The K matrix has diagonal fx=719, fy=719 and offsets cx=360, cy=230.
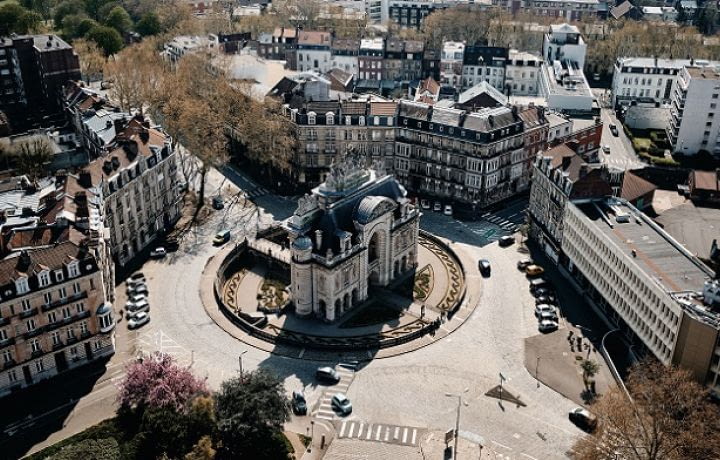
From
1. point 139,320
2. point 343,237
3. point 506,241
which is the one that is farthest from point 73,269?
point 506,241

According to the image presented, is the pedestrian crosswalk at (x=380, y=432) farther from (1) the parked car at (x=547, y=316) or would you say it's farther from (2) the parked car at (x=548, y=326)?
(1) the parked car at (x=547, y=316)

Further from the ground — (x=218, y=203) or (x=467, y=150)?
(x=467, y=150)

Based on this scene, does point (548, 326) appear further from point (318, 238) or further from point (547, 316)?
point (318, 238)

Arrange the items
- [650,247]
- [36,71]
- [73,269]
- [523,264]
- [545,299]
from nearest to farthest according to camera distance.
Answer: [73,269] < [650,247] < [545,299] < [523,264] < [36,71]

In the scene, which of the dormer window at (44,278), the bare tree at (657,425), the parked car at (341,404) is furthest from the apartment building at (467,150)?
the dormer window at (44,278)

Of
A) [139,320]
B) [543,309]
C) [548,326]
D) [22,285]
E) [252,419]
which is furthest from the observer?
[543,309]

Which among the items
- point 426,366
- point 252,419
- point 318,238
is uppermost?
point 318,238
